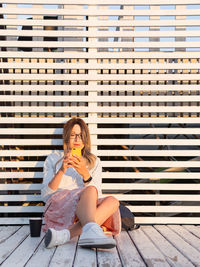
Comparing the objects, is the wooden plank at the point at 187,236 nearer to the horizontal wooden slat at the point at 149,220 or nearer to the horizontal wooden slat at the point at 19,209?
the horizontal wooden slat at the point at 149,220

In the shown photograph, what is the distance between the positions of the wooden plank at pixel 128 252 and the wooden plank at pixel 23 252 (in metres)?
0.58

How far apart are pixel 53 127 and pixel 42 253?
1.41 metres

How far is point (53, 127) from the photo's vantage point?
3.10 metres

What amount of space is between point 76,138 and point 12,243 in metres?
1.00

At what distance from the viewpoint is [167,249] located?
2.07 m

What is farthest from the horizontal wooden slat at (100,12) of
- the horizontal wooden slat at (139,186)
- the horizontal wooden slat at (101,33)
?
the horizontal wooden slat at (139,186)

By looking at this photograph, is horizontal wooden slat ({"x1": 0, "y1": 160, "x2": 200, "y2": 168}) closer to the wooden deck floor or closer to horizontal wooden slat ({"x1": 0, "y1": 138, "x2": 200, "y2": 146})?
horizontal wooden slat ({"x1": 0, "y1": 138, "x2": 200, "y2": 146})

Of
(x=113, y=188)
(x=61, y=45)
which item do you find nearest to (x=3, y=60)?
(x=61, y=45)

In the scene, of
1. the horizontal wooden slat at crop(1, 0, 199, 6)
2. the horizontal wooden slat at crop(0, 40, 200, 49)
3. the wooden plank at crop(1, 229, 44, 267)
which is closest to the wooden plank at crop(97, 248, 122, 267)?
the wooden plank at crop(1, 229, 44, 267)

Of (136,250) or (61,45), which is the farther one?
(61,45)

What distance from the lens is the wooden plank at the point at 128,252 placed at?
178 centimetres

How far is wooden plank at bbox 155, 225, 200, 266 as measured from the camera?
1898mm

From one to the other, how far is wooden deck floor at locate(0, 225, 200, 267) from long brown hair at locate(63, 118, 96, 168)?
690 millimetres

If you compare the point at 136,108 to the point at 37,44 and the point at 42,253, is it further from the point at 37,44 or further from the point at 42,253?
the point at 42,253
